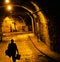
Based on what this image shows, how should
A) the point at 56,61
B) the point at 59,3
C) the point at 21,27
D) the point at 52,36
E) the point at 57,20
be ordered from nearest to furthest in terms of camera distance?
1. the point at 56,61
2. the point at 59,3
3. the point at 57,20
4. the point at 52,36
5. the point at 21,27

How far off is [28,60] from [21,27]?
37803mm

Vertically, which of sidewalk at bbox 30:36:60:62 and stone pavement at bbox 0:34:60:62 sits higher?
sidewalk at bbox 30:36:60:62

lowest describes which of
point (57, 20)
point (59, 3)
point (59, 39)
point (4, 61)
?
point (4, 61)

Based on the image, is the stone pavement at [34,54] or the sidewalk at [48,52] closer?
the sidewalk at [48,52]

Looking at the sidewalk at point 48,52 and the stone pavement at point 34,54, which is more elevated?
the sidewalk at point 48,52

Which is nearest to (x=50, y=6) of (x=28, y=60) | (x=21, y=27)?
(x=28, y=60)

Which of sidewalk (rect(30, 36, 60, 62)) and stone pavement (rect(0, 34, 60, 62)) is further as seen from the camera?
stone pavement (rect(0, 34, 60, 62))

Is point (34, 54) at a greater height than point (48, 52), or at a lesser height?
lesser

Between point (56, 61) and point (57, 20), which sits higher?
point (57, 20)

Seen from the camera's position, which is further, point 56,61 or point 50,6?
point 50,6

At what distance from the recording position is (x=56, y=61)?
1445 centimetres

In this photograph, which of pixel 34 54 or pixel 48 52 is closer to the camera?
pixel 34 54

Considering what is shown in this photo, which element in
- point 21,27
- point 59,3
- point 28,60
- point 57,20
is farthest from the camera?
point 21,27

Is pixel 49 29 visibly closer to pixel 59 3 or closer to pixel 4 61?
pixel 59 3
